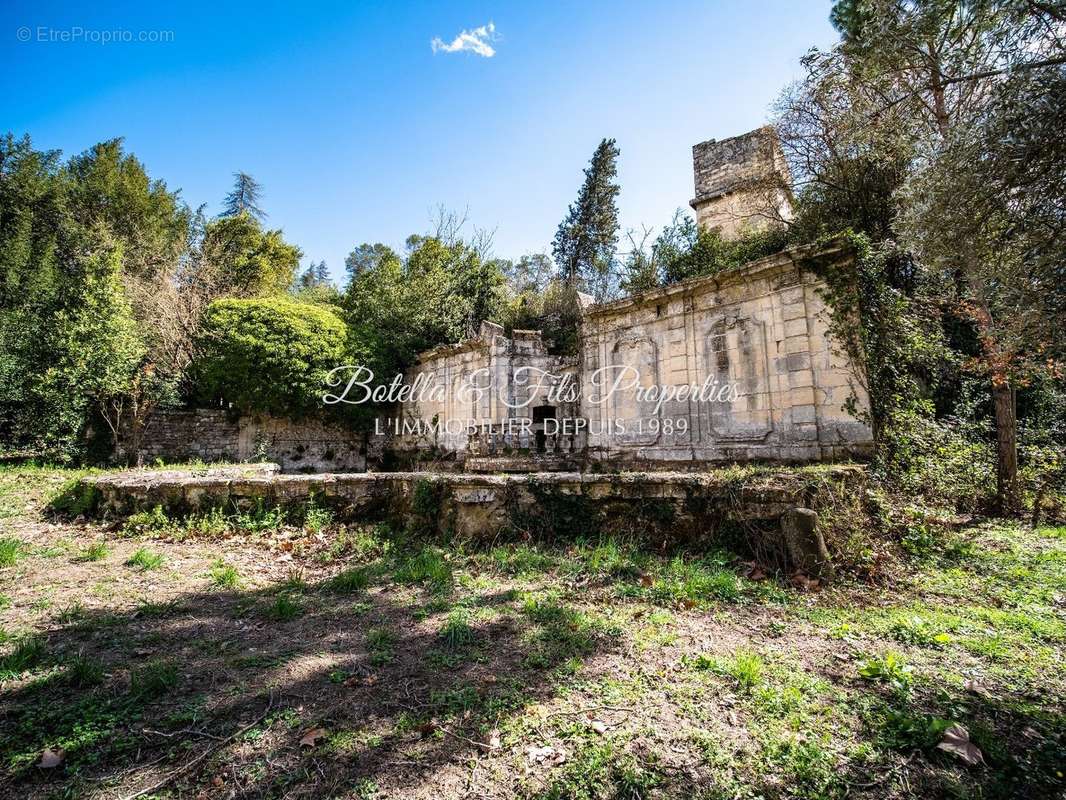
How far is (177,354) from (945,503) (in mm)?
19932

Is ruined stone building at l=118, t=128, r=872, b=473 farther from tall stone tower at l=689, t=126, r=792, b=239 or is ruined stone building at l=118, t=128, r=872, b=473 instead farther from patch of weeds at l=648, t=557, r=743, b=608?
patch of weeds at l=648, t=557, r=743, b=608

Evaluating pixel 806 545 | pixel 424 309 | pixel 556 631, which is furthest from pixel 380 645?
pixel 424 309

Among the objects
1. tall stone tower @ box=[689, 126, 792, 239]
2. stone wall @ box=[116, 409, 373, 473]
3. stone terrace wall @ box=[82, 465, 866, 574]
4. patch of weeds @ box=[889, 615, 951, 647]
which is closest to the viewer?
patch of weeds @ box=[889, 615, 951, 647]

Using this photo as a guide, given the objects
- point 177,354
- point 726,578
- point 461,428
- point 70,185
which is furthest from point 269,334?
point 70,185

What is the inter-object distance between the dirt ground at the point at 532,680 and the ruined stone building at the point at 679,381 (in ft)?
12.4

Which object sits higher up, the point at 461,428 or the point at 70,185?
the point at 70,185

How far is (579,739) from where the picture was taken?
6.63 ft

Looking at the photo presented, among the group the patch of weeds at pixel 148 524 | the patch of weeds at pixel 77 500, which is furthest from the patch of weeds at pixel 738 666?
the patch of weeds at pixel 77 500

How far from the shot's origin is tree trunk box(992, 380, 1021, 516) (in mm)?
6395

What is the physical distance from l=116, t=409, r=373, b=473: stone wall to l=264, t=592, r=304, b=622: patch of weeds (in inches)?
436

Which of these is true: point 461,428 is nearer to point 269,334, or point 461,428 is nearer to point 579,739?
point 269,334

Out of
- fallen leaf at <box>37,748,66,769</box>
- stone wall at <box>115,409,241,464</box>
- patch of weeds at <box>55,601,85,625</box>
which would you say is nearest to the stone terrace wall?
patch of weeds at <box>55,601,85,625</box>

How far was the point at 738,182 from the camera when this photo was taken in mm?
16688

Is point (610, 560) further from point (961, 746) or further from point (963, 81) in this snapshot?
point (963, 81)
